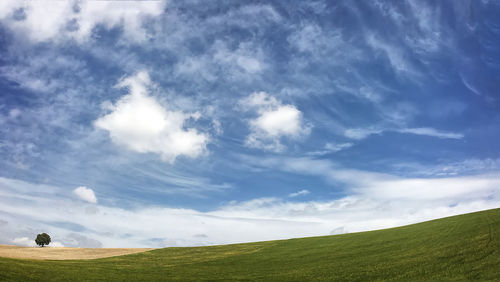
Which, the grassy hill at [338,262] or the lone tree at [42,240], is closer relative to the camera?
the grassy hill at [338,262]

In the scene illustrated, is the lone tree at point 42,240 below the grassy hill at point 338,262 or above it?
above

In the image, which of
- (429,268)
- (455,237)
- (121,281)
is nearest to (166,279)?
(121,281)

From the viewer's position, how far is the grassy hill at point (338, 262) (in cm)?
2267

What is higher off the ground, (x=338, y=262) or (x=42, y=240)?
(x=42, y=240)

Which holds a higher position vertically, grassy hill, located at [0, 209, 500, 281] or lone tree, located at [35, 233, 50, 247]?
lone tree, located at [35, 233, 50, 247]

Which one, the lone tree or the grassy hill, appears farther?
the lone tree

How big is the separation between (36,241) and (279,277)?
56.1 metres

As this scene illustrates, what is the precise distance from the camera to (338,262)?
30.3 meters

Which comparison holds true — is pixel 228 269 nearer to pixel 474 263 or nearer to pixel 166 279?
pixel 166 279

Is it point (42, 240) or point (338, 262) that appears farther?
point (42, 240)

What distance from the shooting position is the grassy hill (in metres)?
22.7

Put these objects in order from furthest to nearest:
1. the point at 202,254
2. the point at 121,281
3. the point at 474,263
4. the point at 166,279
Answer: the point at 202,254 < the point at 166,279 < the point at 121,281 < the point at 474,263

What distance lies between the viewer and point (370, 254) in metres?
32.2

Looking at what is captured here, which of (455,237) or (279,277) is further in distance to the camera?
(455,237)
